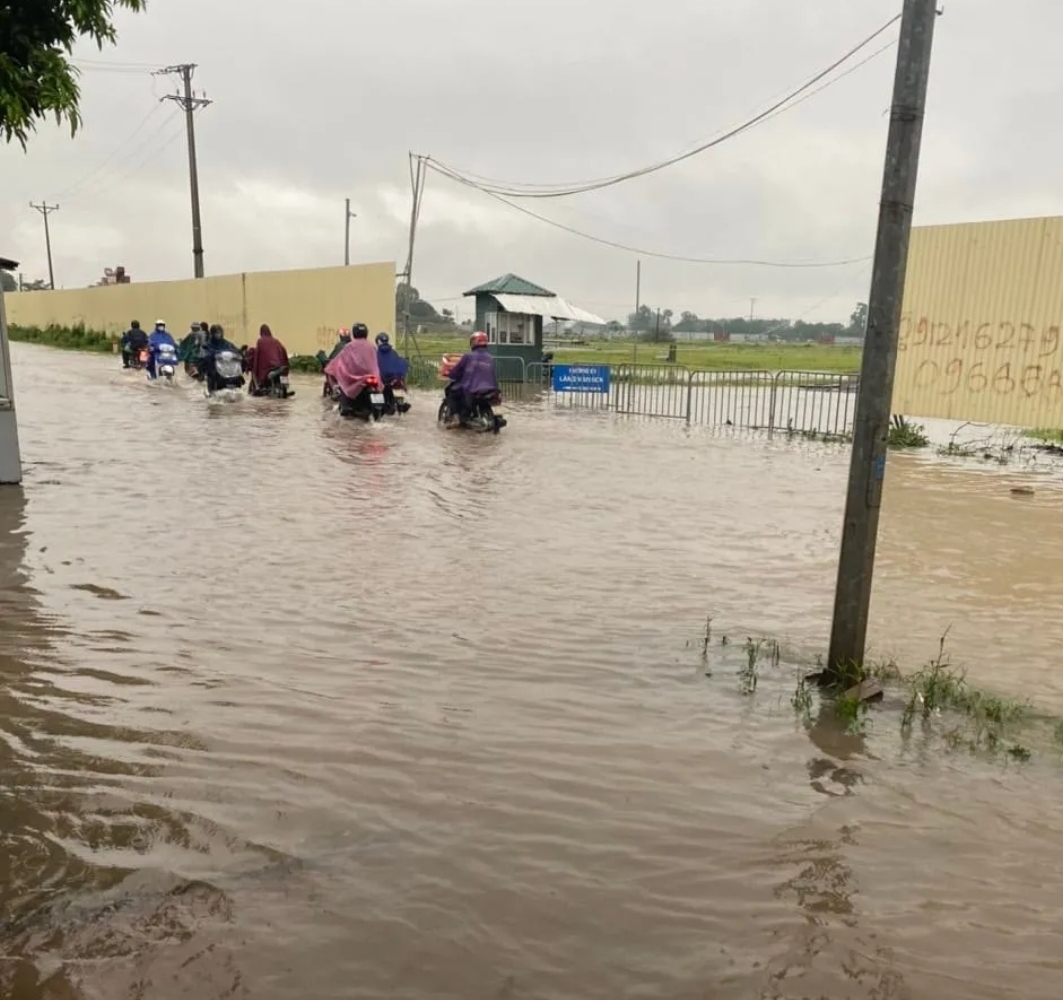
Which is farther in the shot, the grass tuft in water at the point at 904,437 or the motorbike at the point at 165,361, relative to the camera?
the motorbike at the point at 165,361

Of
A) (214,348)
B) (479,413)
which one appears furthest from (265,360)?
(479,413)

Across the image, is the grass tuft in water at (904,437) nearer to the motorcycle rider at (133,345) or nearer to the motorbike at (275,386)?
the motorbike at (275,386)

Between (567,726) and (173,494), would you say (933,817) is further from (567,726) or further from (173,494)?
(173,494)

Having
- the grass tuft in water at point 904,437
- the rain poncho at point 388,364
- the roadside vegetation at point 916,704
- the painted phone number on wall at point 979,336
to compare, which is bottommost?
the roadside vegetation at point 916,704

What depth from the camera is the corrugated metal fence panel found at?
44.0 ft

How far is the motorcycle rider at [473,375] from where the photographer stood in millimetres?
15906

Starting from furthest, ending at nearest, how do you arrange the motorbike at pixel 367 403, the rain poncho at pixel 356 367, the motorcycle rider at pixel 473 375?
the rain poncho at pixel 356 367
the motorbike at pixel 367 403
the motorcycle rider at pixel 473 375

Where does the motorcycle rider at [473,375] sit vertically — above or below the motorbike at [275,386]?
above

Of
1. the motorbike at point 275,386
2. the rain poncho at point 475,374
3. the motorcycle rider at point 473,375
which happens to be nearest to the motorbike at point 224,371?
the motorbike at point 275,386

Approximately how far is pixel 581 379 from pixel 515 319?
5879 millimetres

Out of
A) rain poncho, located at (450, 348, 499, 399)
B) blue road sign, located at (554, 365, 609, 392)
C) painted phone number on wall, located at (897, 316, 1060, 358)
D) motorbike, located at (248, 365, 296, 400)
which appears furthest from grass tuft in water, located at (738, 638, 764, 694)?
motorbike, located at (248, 365, 296, 400)

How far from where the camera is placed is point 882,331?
4.50 meters

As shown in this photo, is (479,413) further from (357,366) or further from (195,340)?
(195,340)

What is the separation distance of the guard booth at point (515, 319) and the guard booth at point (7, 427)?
16937 mm
